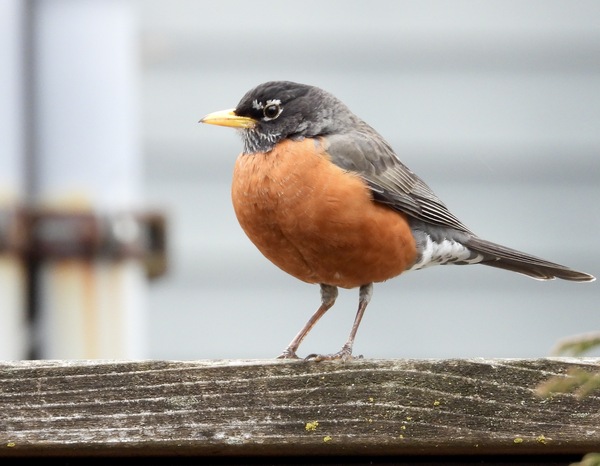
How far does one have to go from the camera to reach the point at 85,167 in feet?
14.4

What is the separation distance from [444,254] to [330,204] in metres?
0.91

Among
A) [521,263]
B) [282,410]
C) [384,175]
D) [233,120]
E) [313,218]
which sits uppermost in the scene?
[233,120]

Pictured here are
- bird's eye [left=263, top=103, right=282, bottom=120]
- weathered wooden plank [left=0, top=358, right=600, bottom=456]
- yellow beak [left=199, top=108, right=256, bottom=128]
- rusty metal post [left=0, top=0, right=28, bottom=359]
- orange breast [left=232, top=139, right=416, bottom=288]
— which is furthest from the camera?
bird's eye [left=263, top=103, right=282, bottom=120]

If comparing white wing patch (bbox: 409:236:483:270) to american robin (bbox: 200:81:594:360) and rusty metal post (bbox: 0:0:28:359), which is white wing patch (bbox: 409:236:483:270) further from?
rusty metal post (bbox: 0:0:28:359)

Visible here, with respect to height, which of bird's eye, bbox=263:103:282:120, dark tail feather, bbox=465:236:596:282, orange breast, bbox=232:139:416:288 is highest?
bird's eye, bbox=263:103:282:120

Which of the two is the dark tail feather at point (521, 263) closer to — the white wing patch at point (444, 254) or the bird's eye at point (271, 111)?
the white wing patch at point (444, 254)

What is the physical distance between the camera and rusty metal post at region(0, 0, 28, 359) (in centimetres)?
387

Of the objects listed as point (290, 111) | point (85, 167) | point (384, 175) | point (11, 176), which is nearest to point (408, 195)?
point (384, 175)

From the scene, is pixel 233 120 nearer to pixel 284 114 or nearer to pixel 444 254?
pixel 284 114

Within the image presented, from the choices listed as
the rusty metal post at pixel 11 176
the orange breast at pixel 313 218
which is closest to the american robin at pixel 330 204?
the orange breast at pixel 313 218

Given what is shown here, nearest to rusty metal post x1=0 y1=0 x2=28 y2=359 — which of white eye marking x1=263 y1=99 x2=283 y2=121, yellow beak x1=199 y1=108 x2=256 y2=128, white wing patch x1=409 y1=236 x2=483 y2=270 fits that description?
yellow beak x1=199 y1=108 x2=256 y2=128

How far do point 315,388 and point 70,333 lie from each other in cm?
185

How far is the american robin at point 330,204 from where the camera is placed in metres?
3.63

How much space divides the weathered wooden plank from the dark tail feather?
1.97m
